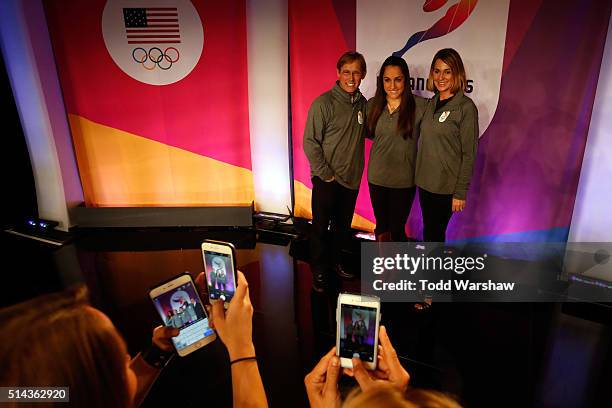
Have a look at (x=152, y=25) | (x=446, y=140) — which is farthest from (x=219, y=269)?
(x=152, y=25)

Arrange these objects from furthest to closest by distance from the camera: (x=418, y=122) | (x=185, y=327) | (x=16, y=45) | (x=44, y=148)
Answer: (x=44, y=148), (x=16, y=45), (x=418, y=122), (x=185, y=327)

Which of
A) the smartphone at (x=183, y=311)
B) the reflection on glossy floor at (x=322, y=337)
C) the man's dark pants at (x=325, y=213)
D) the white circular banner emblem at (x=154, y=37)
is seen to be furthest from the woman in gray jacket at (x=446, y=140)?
the white circular banner emblem at (x=154, y=37)

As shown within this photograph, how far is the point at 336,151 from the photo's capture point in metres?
3.03

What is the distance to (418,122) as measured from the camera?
281 centimetres

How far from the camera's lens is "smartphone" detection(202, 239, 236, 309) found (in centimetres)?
228

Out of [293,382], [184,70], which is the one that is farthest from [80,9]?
[293,382]

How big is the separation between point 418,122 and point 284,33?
1596mm

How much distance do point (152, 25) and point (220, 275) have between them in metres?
2.54

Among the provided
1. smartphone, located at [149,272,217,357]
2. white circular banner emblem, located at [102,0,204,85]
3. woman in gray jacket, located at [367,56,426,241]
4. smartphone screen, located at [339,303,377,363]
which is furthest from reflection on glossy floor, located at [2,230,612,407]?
white circular banner emblem, located at [102,0,204,85]

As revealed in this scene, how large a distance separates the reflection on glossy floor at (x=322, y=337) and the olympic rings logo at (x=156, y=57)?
1759mm

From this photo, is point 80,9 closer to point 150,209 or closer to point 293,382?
point 150,209

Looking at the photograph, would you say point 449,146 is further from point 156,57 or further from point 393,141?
point 156,57
